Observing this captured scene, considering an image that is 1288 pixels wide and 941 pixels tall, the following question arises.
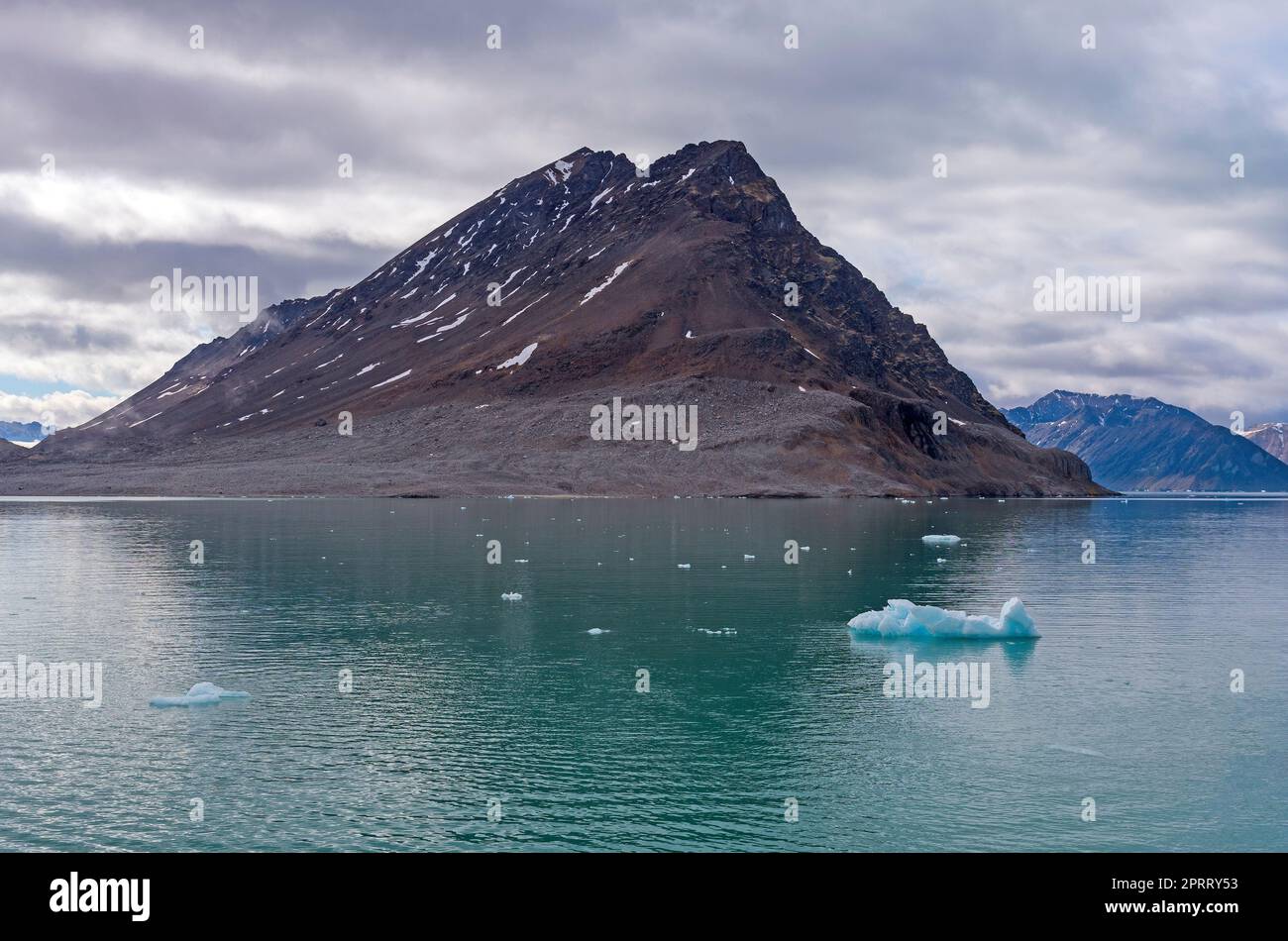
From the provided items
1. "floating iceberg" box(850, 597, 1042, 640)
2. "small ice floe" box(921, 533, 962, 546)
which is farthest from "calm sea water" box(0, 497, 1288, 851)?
"small ice floe" box(921, 533, 962, 546)

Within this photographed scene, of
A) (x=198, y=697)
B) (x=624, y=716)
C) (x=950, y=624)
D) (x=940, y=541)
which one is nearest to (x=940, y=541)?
(x=940, y=541)

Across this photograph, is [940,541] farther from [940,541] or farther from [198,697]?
[198,697]

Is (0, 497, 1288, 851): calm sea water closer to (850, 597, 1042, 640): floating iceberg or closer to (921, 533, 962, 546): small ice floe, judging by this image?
(850, 597, 1042, 640): floating iceberg

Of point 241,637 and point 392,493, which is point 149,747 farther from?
point 392,493

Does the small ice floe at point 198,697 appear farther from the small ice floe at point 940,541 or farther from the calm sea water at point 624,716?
the small ice floe at point 940,541

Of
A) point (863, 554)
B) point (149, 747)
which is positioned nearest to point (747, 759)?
point (149, 747)

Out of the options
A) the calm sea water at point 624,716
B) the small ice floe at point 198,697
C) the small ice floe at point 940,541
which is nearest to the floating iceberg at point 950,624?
the calm sea water at point 624,716
